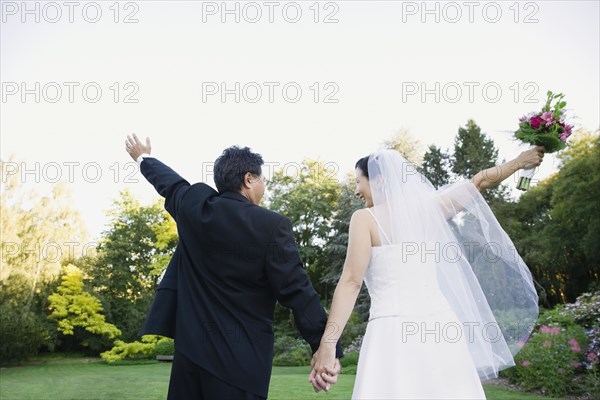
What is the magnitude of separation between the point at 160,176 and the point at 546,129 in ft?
8.77

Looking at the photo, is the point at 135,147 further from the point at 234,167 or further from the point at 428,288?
the point at 428,288

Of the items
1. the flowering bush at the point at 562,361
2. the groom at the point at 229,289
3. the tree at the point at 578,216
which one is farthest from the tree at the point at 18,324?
the tree at the point at 578,216

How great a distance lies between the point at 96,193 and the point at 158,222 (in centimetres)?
368

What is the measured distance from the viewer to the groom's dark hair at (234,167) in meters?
3.12

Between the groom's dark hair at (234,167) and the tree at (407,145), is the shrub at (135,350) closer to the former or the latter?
the tree at (407,145)

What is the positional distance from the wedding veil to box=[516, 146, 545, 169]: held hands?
343 millimetres

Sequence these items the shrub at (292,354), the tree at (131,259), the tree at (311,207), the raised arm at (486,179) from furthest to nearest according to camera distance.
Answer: the tree at (311,207) → the tree at (131,259) → the shrub at (292,354) → the raised arm at (486,179)

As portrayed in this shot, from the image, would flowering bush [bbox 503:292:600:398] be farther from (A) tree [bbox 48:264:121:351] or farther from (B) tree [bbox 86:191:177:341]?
(B) tree [bbox 86:191:177:341]

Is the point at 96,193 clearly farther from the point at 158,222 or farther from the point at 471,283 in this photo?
the point at 471,283

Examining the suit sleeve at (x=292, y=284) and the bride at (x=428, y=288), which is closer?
the suit sleeve at (x=292, y=284)

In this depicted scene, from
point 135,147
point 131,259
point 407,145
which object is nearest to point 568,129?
point 135,147

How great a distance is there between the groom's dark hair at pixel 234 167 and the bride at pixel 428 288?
0.77m

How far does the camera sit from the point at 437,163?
98.0 feet

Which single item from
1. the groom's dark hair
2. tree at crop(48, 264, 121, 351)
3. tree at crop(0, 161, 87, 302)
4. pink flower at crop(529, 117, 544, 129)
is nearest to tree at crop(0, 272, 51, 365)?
tree at crop(0, 161, 87, 302)
